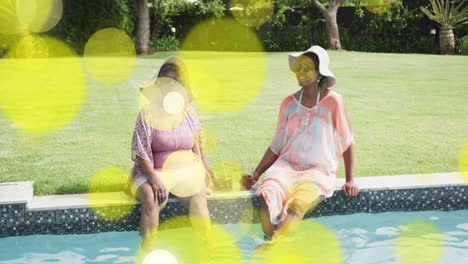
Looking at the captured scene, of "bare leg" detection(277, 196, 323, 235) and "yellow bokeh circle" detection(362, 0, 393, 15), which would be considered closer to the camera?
"bare leg" detection(277, 196, 323, 235)

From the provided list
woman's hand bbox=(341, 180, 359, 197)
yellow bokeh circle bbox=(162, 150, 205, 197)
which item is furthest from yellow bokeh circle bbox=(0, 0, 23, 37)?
woman's hand bbox=(341, 180, 359, 197)

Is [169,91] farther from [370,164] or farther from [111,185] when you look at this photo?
[370,164]

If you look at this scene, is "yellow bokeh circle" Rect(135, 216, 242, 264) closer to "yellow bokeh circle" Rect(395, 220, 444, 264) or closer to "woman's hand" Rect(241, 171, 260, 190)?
"woman's hand" Rect(241, 171, 260, 190)

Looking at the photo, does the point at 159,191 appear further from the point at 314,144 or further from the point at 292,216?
the point at 314,144

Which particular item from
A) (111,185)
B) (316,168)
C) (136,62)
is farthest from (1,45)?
(316,168)

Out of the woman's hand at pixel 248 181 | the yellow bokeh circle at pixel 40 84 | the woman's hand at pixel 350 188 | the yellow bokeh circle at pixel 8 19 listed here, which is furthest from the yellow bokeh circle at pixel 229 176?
the yellow bokeh circle at pixel 8 19

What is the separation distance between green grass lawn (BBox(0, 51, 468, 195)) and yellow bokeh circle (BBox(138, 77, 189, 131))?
3.91ft

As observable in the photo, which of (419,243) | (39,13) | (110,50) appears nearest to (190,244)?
(419,243)

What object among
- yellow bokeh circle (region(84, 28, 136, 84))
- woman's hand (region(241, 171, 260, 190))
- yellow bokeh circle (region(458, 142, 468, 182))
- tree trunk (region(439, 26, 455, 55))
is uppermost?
woman's hand (region(241, 171, 260, 190))

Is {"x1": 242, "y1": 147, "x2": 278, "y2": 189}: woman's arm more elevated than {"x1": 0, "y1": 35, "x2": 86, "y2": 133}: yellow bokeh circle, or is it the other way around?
{"x1": 242, "y1": 147, "x2": 278, "y2": 189}: woman's arm

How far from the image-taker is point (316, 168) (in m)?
4.72

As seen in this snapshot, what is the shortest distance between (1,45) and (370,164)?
1752 cm

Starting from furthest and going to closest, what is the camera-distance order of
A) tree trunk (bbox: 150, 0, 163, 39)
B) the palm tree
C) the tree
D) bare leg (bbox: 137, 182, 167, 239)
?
tree trunk (bbox: 150, 0, 163, 39)
the tree
the palm tree
bare leg (bbox: 137, 182, 167, 239)

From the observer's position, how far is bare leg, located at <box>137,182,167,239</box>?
14.1 feet
